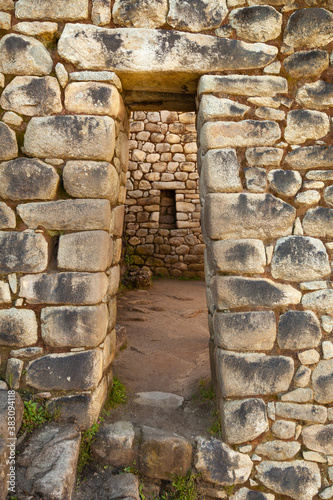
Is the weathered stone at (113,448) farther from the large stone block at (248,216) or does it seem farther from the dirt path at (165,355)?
the large stone block at (248,216)

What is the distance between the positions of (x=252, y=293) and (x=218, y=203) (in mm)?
592

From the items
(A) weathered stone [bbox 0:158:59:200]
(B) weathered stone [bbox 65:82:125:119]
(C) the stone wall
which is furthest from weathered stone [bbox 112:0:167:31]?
(C) the stone wall

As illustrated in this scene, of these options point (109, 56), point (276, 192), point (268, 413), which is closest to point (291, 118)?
point (276, 192)

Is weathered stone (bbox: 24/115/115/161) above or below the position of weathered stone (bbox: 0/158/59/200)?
above

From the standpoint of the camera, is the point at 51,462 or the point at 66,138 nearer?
the point at 51,462

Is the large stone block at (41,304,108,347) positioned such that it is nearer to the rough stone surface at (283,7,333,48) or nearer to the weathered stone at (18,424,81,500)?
the weathered stone at (18,424,81,500)

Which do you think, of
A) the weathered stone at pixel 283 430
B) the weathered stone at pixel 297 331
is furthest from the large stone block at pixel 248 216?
the weathered stone at pixel 283 430

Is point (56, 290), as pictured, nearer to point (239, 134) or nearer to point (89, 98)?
point (89, 98)

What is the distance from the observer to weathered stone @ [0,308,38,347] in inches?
80.7

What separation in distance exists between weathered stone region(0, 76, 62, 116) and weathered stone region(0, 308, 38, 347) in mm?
1239

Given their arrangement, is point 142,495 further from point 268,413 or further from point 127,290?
point 127,290

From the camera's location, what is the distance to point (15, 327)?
6.72ft

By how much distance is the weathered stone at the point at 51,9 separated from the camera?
2.12 metres

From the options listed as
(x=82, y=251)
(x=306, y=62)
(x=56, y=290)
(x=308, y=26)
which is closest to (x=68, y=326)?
(x=56, y=290)
